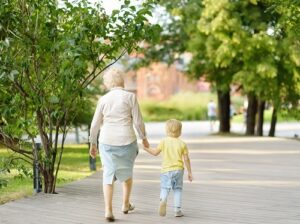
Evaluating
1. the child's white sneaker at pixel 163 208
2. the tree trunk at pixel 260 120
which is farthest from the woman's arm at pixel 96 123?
the tree trunk at pixel 260 120

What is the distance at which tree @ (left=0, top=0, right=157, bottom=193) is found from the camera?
10531mm

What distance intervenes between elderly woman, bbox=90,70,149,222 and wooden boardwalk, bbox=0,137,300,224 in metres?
0.53

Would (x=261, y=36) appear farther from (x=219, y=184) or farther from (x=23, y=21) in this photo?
(x=23, y=21)

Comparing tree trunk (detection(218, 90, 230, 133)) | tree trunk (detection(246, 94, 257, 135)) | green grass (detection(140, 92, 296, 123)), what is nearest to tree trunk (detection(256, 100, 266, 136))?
tree trunk (detection(246, 94, 257, 135))

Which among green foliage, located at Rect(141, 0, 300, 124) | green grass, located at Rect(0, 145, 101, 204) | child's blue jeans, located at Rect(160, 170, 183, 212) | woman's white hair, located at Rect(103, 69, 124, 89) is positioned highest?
green foliage, located at Rect(141, 0, 300, 124)

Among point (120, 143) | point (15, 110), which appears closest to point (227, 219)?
point (120, 143)

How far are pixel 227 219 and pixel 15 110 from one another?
3.64 metres

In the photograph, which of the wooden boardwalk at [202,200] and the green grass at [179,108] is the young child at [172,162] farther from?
the green grass at [179,108]

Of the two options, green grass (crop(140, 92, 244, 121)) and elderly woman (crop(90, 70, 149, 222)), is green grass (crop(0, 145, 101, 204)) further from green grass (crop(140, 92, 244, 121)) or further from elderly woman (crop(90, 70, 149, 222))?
green grass (crop(140, 92, 244, 121))

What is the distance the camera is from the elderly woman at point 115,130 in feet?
28.2

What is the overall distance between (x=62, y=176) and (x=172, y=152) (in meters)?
6.11

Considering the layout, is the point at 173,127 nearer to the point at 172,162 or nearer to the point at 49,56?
the point at 172,162

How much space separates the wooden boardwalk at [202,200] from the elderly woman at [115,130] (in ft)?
1.73

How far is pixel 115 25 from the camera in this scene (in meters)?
11.6
